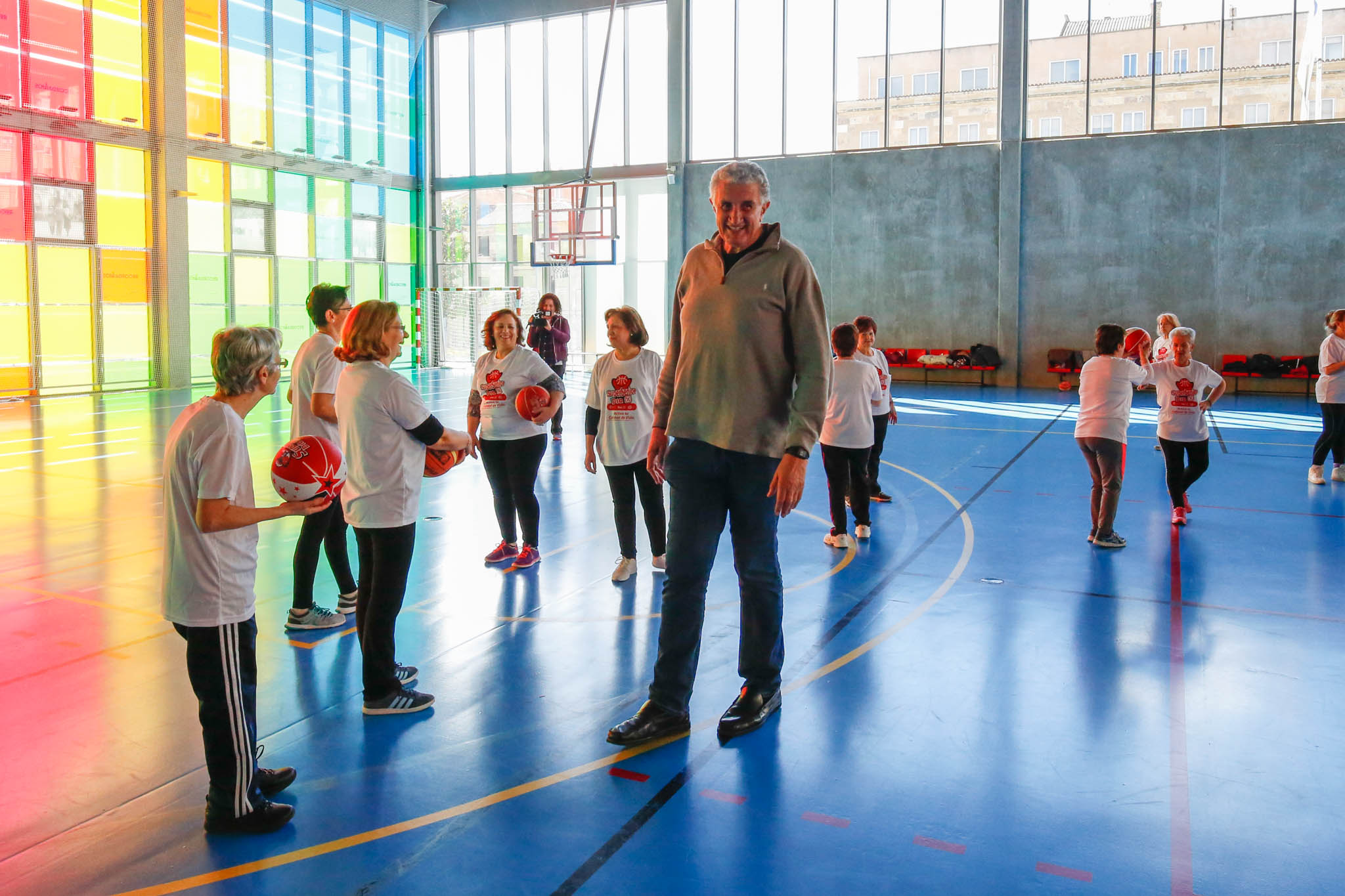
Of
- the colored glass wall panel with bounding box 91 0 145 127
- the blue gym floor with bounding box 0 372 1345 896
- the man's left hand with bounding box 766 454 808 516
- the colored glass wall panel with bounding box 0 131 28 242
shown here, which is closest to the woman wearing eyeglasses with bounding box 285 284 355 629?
the blue gym floor with bounding box 0 372 1345 896

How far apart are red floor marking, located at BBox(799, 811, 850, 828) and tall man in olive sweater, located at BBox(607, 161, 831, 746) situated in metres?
0.63

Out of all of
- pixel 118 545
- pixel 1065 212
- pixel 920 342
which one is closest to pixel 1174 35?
pixel 1065 212

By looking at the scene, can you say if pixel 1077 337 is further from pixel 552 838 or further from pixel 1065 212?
pixel 552 838

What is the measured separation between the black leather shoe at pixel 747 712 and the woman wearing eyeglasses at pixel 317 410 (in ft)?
7.96

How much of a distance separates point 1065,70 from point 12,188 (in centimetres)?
2063

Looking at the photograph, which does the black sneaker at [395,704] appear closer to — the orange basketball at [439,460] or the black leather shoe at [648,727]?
the black leather shoe at [648,727]

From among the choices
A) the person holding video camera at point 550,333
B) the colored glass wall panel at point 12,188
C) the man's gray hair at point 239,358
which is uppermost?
the colored glass wall panel at point 12,188

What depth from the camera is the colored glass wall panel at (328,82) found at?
2409 centimetres

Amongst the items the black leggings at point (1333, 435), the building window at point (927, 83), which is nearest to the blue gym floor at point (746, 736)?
the black leggings at point (1333, 435)

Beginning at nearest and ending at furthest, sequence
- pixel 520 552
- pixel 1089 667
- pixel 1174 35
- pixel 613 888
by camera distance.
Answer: pixel 613 888
pixel 1089 667
pixel 520 552
pixel 1174 35

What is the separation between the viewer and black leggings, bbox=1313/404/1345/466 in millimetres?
9609

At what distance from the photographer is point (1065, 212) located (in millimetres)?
21812

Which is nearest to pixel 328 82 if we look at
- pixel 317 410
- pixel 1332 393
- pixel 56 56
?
pixel 56 56

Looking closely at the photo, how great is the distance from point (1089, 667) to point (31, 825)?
4.19 m
